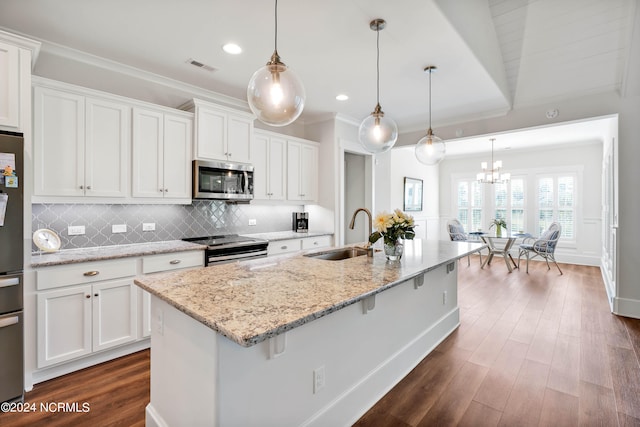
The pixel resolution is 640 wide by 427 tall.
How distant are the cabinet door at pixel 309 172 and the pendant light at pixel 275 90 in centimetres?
286

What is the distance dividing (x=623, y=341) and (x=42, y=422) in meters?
4.79

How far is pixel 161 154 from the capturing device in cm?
315

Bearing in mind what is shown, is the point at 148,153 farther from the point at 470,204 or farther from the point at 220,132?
the point at 470,204

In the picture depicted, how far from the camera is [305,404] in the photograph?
1.65m

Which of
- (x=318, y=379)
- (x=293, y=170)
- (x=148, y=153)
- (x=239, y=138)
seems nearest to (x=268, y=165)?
(x=293, y=170)

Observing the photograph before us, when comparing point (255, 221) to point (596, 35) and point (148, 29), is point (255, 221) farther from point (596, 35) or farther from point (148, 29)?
point (596, 35)

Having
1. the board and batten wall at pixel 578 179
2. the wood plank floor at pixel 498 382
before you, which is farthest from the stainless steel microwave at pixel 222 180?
the board and batten wall at pixel 578 179

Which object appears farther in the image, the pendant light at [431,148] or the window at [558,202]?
the window at [558,202]

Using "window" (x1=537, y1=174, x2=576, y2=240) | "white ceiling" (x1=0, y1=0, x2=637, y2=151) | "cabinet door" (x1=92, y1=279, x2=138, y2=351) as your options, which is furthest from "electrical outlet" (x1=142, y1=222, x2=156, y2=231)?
"window" (x1=537, y1=174, x2=576, y2=240)

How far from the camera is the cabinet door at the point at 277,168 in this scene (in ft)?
13.9

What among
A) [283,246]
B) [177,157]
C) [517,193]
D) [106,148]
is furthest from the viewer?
[517,193]

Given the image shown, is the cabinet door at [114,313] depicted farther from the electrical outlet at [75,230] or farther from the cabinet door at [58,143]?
the cabinet door at [58,143]

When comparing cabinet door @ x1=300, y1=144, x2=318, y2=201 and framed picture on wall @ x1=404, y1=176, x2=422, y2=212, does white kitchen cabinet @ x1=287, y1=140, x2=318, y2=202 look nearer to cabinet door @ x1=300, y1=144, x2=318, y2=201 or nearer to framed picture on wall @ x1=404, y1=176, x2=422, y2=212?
cabinet door @ x1=300, y1=144, x2=318, y2=201

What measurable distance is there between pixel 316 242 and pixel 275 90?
9.66 feet
